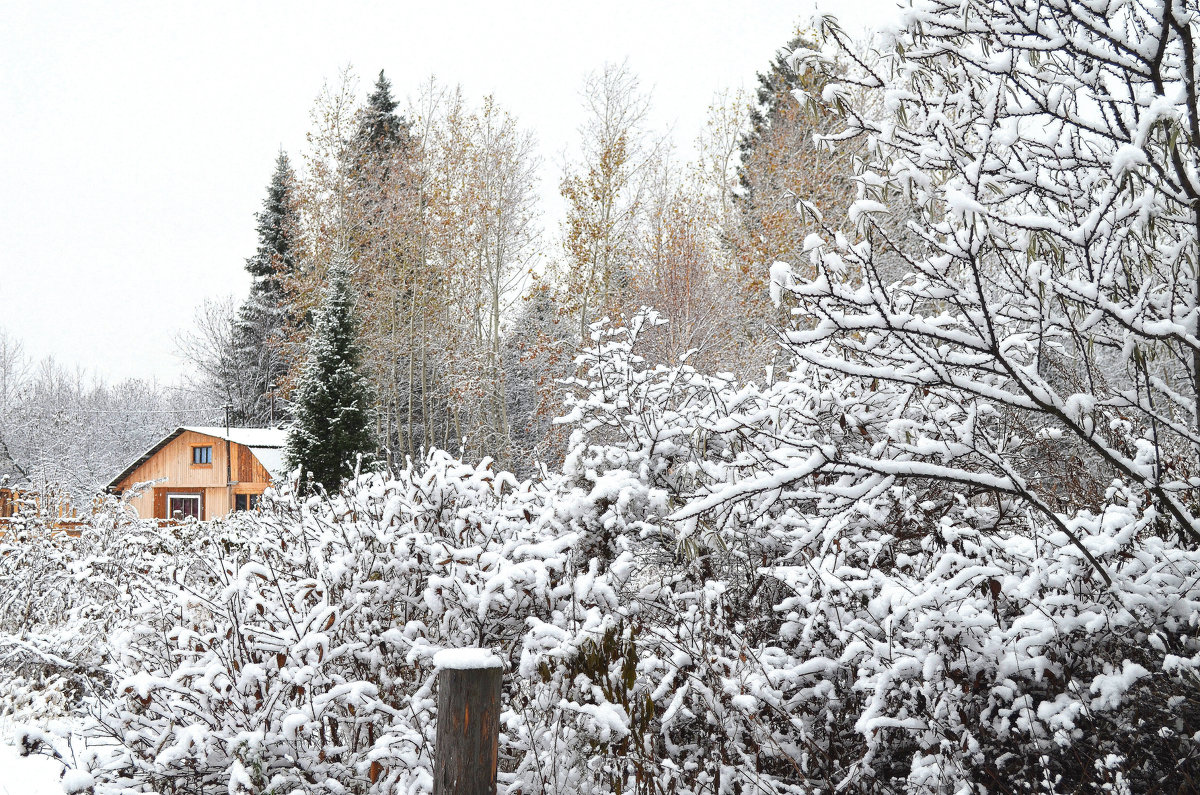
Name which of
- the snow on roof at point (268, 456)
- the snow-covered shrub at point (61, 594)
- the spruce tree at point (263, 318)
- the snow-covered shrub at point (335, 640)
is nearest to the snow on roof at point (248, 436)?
the snow on roof at point (268, 456)

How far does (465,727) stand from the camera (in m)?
2.30

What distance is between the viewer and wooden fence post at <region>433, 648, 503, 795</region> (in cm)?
230

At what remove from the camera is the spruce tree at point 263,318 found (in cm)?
3306

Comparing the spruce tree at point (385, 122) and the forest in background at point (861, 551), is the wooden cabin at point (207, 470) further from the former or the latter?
the forest in background at point (861, 551)

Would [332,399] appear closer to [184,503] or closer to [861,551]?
[184,503]

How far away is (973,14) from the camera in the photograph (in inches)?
113

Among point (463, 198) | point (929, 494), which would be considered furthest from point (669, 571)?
point (463, 198)

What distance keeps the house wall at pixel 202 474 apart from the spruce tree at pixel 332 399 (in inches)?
210

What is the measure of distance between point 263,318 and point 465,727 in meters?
35.6

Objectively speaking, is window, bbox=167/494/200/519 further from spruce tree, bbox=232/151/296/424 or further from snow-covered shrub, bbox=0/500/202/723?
snow-covered shrub, bbox=0/500/202/723

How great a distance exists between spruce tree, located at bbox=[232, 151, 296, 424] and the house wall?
17.2 feet

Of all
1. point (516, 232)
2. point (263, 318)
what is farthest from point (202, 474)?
point (516, 232)

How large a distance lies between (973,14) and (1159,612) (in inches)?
81.3

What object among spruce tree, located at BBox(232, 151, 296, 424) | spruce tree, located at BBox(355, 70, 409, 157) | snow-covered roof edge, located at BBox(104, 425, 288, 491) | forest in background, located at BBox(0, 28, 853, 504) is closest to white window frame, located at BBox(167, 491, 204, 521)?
snow-covered roof edge, located at BBox(104, 425, 288, 491)
